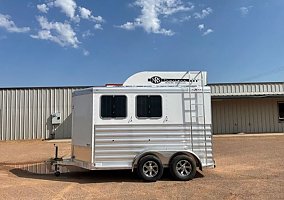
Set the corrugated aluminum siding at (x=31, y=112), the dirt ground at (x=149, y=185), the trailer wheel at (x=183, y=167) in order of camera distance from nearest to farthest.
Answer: the dirt ground at (x=149, y=185) < the trailer wheel at (x=183, y=167) < the corrugated aluminum siding at (x=31, y=112)

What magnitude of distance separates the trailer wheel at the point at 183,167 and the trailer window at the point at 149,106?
1.37m

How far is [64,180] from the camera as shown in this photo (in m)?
9.33

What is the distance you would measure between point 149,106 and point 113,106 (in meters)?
1.03

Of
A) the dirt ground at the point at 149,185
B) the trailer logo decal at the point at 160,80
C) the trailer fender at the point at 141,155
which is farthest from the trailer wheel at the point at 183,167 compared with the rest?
the trailer logo decal at the point at 160,80

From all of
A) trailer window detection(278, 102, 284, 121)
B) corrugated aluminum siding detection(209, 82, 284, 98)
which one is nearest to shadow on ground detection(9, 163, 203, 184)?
corrugated aluminum siding detection(209, 82, 284, 98)

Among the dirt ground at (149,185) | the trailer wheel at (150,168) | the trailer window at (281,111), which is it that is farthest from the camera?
the trailer window at (281,111)

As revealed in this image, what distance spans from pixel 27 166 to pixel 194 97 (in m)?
6.87

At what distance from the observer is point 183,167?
9.23 m

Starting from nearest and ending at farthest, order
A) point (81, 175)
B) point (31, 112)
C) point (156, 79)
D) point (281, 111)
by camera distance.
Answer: point (156, 79), point (81, 175), point (31, 112), point (281, 111)

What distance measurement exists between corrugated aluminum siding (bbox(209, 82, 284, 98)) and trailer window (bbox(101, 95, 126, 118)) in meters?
17.5

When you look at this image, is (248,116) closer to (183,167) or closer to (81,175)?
(183,167)

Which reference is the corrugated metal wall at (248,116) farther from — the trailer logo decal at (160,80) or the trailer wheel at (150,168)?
the trailer wheel at (150,168)

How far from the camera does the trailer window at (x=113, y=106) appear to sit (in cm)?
927

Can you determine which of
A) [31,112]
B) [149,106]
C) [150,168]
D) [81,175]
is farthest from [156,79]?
[31,112]
